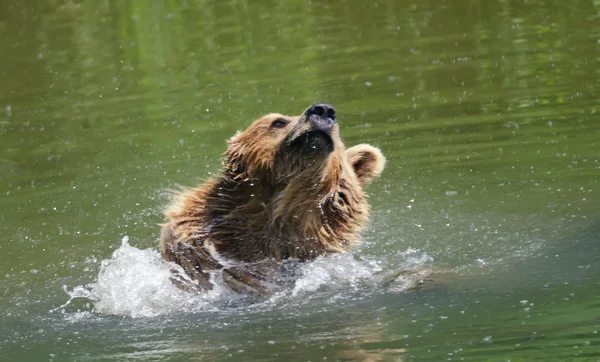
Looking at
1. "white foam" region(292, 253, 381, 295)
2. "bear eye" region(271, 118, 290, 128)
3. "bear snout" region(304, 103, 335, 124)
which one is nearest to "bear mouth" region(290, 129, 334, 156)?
"bear snout" region(304, 103, 335, 124)

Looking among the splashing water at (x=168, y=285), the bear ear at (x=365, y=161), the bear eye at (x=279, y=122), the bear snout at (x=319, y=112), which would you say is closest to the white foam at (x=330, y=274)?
the splashing water at (x=168, y=285)

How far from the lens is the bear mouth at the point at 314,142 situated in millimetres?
6973

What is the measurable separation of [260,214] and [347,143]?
14.1ft

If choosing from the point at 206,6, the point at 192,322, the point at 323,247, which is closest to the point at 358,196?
the point at 323,247

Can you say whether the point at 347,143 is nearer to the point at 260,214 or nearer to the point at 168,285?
the point at 260,214

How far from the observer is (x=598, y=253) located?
7613 millimetres

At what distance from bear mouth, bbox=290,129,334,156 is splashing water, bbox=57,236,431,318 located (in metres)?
0.82

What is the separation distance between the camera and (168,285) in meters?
7.51

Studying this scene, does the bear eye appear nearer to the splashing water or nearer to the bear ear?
the bear ear

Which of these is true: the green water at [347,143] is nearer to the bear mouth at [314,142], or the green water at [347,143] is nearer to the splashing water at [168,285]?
the splashing water at [168,285]

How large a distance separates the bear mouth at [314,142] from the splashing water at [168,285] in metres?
0.82

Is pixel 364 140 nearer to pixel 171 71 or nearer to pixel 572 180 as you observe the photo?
pixel 572 180

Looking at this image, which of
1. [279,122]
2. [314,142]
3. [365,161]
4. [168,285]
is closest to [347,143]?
[365,161]

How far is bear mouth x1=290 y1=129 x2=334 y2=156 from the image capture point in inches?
275
